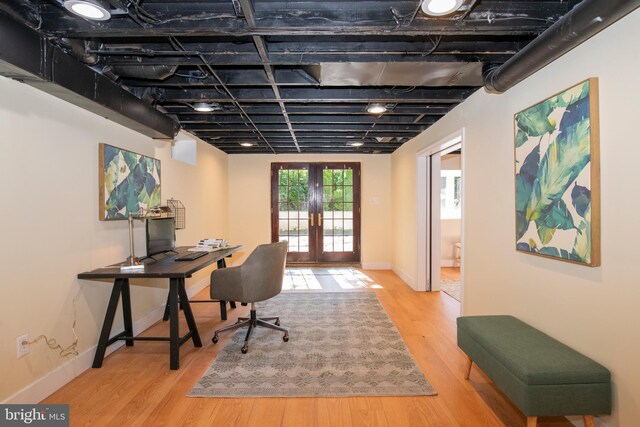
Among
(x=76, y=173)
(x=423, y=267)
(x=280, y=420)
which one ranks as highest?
(x=76, y=173)

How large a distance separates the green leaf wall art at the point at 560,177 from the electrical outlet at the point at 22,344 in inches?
131

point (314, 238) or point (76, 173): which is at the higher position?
point (76, 173)

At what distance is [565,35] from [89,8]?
2.42 m

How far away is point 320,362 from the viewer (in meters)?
2.64

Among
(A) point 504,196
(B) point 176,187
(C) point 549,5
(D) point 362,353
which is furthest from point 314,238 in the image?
(C) point 549,5

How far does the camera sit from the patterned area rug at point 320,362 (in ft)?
7.43

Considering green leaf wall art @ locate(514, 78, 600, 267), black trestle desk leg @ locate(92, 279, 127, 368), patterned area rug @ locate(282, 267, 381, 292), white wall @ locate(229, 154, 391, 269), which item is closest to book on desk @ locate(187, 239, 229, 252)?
black trestle desk leg @ locate(92, 279, 127, 368)

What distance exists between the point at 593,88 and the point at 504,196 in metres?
0.99

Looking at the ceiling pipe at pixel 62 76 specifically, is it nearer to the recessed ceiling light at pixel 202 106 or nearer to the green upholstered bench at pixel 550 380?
the recessed ceiling light at pixel 202 106

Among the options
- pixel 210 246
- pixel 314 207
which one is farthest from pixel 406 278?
pixel 210 246

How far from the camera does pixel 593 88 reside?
1.70 metres

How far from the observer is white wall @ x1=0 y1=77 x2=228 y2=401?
1.94 meters

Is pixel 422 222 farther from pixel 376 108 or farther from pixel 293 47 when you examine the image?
pixel 293 47

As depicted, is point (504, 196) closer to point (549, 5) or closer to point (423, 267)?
point (549, 5)
